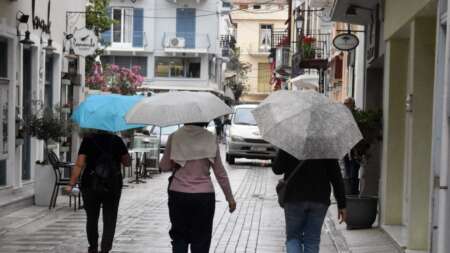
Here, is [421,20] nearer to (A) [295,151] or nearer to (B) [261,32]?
(A) [295,151]

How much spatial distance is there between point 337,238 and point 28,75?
824cm

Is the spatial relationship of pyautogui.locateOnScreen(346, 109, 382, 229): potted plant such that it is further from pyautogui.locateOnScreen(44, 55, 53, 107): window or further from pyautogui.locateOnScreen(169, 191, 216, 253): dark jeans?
pyautogui.locateOnScreen(44, 55, 53, 107): window

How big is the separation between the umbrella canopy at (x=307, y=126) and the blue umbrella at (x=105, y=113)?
6.14ft

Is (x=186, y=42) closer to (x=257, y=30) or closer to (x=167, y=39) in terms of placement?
(x=167, y=39)

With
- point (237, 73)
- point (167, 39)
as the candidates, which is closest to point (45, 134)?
point (167, 39)

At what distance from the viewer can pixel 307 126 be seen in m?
7.11

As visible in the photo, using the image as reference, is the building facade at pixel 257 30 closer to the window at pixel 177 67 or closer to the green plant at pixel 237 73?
the green plant at pixel 237 73

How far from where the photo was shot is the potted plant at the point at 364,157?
12078 millimetres

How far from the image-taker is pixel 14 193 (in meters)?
15.0

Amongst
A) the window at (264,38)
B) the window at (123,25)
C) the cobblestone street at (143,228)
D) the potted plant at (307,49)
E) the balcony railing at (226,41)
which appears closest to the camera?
the cobblestone street at (143,228)

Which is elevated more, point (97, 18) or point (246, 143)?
point (97, 18)

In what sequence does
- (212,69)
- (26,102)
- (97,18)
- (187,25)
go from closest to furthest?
(26,102) → (97,18) → (187,25) → (212,69)

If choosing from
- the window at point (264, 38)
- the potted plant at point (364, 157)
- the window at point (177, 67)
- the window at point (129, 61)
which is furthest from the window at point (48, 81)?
the window at point (264, 38)

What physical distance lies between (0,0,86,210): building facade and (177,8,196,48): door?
32907 millimetres
